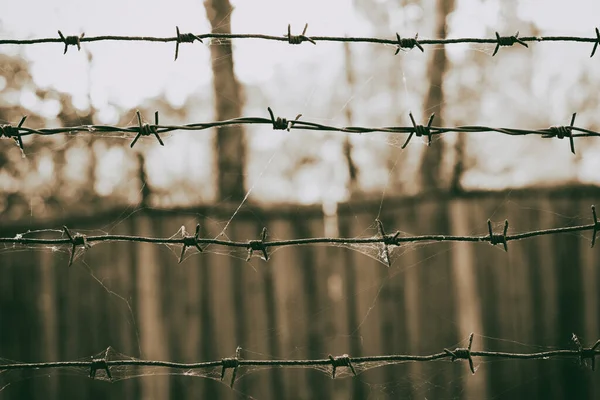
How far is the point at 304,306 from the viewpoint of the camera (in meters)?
2.23

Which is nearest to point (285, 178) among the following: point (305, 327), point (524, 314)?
point (305, 327)

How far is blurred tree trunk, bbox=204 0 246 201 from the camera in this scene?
2.24 meters

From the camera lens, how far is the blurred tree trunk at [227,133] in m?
2.24

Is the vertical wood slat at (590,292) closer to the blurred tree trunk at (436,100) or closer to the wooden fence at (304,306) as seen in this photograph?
the wooden fence at (304,306)

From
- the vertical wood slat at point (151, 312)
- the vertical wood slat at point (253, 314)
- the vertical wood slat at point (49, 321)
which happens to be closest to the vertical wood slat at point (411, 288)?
the vertical wood slat at point (253, 314)

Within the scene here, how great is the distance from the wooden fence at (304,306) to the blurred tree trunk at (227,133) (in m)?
0.10

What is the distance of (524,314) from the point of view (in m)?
2.19

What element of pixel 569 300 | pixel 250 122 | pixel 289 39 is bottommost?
pixel 569 300

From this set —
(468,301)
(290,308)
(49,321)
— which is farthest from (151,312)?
(468,301)

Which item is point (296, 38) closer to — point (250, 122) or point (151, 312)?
point (250, 122)

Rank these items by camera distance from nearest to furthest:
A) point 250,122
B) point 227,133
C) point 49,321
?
point 250,122 → point 49,321 → point 227,133

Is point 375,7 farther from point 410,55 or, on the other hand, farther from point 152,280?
point 152,280

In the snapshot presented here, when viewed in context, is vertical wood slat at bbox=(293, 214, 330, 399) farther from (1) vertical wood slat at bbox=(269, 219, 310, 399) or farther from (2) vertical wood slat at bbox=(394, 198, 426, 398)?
(2) vertical wood slat at bbox=(394, 198, 426, 398)

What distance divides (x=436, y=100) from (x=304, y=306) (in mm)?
1042
